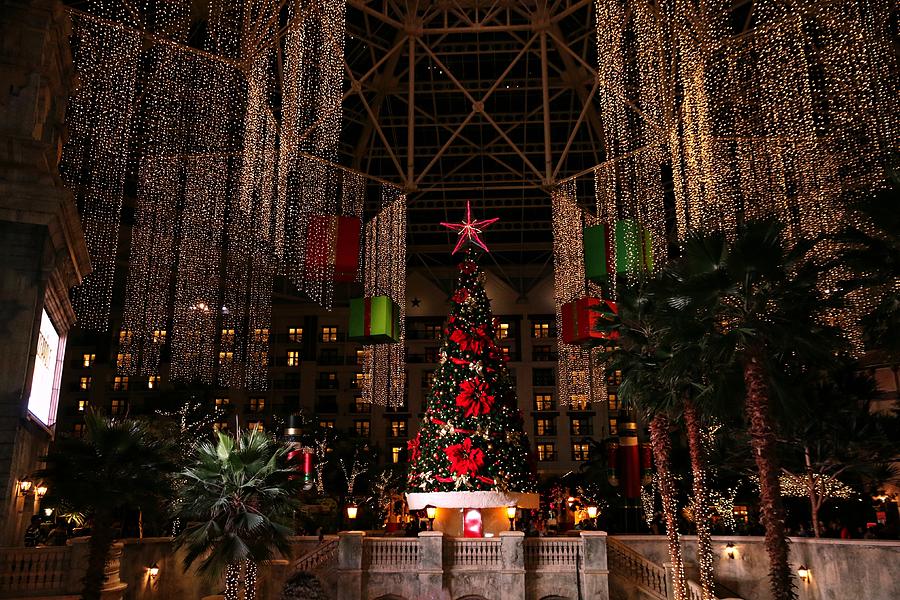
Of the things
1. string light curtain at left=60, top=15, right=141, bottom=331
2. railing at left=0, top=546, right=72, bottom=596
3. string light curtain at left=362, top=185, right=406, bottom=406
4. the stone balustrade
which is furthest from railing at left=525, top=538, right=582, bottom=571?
string light curtain at left=60, top=15, right=141, bottom=331

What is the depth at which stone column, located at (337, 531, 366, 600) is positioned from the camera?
22.6 meters

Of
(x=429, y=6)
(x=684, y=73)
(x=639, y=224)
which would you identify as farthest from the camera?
(x=429, y=6)

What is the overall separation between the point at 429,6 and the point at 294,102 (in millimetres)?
11245

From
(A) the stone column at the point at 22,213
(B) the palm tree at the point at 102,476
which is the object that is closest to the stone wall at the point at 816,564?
(B) the palm tree at the point at 102,476

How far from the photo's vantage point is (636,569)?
23.2 m

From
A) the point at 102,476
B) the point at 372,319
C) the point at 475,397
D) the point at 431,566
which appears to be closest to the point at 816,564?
the point at 431,566

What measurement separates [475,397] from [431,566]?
222 inches

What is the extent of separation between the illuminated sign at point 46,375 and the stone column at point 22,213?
42.2 inches

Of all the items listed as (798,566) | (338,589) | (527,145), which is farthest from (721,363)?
(527,145)

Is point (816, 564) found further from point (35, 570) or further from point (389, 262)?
point (389, 262)

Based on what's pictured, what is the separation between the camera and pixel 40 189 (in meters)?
18.3

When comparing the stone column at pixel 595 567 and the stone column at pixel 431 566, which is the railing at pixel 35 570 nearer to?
the stone column at pixel 431 566

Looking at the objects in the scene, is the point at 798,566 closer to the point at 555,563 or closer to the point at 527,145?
the point at 555,563

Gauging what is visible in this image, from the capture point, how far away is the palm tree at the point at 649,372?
72.1 ft
